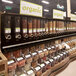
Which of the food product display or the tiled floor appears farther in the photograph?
the tiled floor

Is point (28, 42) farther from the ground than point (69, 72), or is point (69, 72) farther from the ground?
point (28, 42)

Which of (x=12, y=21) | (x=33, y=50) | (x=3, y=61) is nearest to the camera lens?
(x=3, y=61)

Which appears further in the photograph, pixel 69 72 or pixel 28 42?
pixel 69 72

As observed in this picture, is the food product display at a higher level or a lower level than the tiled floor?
higher

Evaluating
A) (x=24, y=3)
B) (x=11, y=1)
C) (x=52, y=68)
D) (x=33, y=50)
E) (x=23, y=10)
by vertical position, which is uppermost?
(x=11, y=1)

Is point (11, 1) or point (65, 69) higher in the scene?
point (11, 1)

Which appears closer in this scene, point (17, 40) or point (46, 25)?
point (17, 40)

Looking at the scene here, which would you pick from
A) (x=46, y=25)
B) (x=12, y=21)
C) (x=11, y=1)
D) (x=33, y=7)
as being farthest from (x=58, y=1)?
(x=12, y=21)

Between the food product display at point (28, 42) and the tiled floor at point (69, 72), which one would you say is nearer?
the food product display at point (28, 42)

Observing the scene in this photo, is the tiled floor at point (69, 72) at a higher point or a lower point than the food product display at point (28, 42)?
lower

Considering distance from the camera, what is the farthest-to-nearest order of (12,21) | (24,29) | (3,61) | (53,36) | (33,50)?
(53,36) < (33,50) < (24,29) < (12,21) < (3,61)

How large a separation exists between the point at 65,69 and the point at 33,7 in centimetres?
155

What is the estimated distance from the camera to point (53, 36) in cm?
188

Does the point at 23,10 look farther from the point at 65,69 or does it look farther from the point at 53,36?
the point at 65,69
